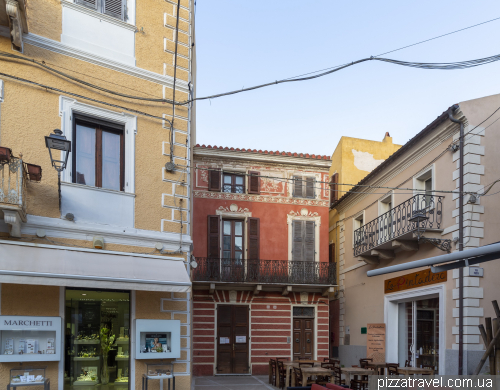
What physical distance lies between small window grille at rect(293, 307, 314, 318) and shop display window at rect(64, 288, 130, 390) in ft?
36.1

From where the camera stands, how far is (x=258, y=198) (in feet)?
62.7

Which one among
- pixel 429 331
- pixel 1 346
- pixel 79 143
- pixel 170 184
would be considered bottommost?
pixel 429 331

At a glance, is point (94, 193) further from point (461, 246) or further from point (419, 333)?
point (419, 333)

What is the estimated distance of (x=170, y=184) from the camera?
957cm

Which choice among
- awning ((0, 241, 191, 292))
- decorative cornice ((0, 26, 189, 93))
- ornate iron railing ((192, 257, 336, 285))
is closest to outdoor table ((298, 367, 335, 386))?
awning ((0, 241, 191, 292))

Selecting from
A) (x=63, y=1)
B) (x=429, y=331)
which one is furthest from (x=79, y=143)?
(x=429, y=331)

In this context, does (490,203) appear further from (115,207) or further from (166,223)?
(115,207)

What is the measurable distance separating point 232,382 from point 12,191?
1088 centimetres

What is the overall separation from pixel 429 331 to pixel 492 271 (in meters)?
2.71

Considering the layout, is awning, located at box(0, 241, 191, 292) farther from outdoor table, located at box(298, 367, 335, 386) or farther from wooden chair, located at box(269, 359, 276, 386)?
wooden chair, located at box(269, 359, 276, 386)

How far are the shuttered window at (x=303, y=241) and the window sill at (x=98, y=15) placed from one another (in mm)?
11281

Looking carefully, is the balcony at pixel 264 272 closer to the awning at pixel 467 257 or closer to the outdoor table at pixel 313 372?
the outdoor table at pixel 313 372

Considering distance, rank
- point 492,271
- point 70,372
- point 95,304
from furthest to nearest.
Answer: point 492,271, point 95,304, point 70,372

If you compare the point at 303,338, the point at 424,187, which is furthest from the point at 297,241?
the point at 424,187
